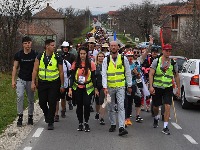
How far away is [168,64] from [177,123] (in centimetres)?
212

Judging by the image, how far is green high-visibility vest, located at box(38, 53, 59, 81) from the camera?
958 centimetres

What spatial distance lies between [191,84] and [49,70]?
5241 mm

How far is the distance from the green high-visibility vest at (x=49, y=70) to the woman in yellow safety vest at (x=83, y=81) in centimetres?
39

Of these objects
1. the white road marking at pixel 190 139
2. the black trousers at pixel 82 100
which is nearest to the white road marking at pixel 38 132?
the black trousers at pixel 82 100

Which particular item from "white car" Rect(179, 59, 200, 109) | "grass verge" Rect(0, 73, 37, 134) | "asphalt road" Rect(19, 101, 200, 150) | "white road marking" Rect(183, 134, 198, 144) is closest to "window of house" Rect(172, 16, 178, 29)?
"grass verge" Rect(0, 73, 37, 134)

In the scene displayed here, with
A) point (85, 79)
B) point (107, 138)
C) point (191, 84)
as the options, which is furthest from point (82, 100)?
point (191, 84)

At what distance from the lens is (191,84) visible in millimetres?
13078

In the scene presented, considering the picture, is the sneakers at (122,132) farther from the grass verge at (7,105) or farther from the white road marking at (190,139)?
the grass verge at (7,105)

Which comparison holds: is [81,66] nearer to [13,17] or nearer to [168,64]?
[168,64]

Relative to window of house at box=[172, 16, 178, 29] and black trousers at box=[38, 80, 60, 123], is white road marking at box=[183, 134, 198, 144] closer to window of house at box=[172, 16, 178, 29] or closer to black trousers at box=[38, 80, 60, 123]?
black trousers at box=[38, 80, 60, 123]

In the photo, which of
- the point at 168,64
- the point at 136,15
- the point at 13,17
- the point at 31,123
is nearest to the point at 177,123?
the point at 168,64

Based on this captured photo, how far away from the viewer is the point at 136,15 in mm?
78125

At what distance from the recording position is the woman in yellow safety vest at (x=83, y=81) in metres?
9.61

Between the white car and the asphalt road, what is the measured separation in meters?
2.02
